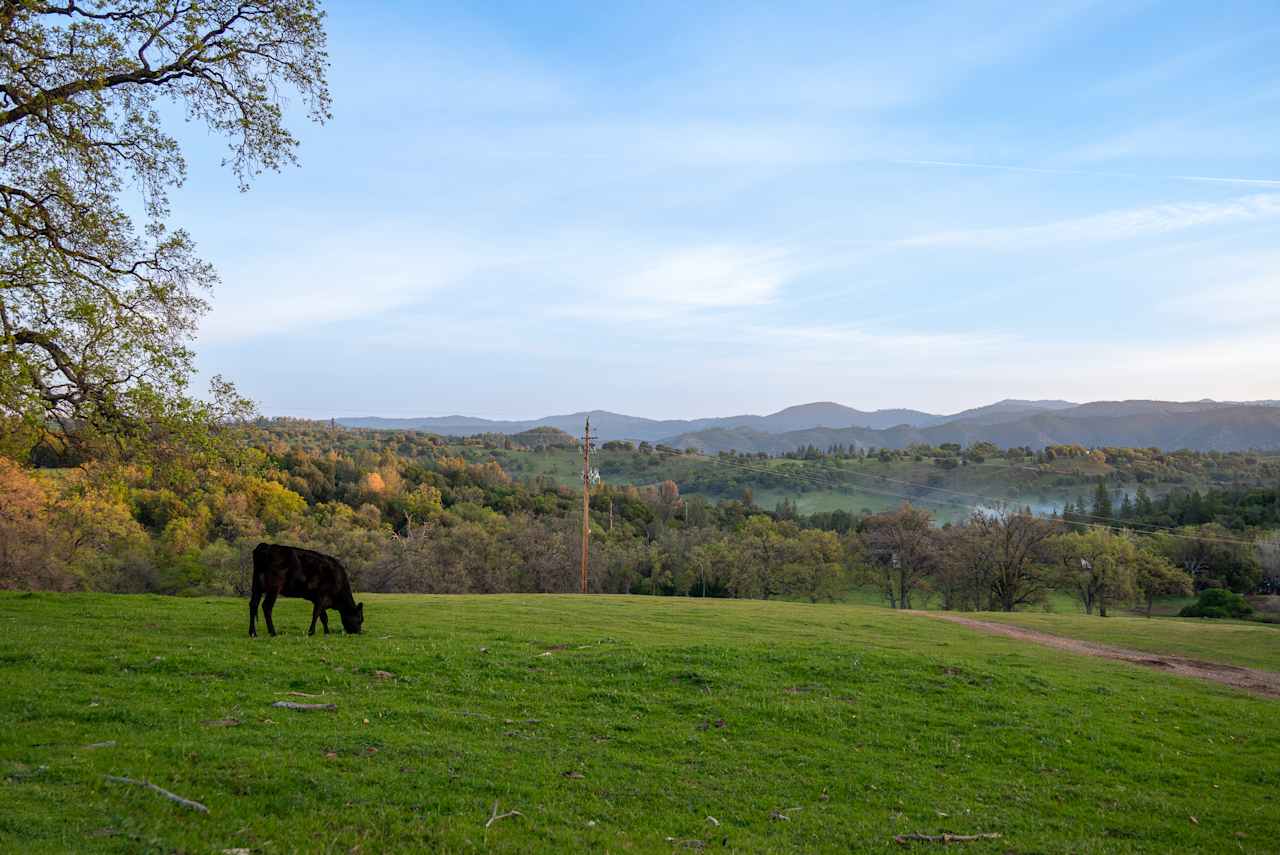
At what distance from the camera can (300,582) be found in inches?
654

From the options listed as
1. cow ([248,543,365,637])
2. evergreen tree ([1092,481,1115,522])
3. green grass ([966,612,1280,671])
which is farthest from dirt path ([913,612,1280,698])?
evergreen tree ([1092,481,1115,522])

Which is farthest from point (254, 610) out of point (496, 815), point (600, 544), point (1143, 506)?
point (1143, 506)

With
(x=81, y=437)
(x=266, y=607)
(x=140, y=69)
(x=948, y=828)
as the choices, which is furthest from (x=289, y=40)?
(x=948, y=828)

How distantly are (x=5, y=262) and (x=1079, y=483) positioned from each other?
14796 centimetres

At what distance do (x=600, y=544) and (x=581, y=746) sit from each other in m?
69.0

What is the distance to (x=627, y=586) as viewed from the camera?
76062mm

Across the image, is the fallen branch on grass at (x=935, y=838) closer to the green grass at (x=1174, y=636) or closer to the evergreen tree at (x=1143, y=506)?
the green grass at (x=1174, y=636)

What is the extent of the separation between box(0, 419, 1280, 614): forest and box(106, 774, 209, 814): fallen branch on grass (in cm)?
3754

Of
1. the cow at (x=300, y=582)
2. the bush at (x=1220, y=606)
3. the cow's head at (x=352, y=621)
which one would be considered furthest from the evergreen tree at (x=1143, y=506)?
the cow at (x=300, y=582)

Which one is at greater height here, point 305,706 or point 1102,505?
point 305,706

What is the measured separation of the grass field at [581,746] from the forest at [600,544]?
31.9 metres

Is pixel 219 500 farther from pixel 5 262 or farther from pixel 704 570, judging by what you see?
pixel 5 262

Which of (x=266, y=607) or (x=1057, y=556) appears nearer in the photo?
(x=266, y=607)

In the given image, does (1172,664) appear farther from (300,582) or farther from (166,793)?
(166,793)
